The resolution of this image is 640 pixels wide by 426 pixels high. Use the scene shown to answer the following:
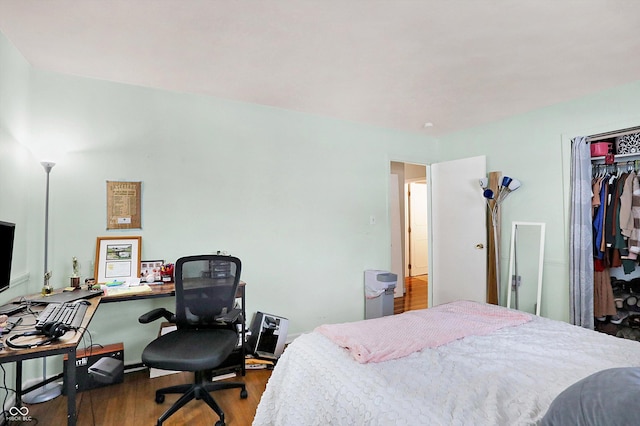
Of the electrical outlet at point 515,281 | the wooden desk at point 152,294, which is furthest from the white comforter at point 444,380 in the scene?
the electrical outlet at point 515,281

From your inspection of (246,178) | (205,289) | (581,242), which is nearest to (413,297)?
(581,242)

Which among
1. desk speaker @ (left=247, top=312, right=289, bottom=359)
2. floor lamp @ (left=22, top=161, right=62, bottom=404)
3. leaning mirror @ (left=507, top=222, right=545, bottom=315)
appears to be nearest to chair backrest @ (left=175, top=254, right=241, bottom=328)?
desk speaker @ (left=247, top=312, right=289, bottom=359)

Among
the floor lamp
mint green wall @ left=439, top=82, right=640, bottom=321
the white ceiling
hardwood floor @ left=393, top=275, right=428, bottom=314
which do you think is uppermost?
the white ceiling

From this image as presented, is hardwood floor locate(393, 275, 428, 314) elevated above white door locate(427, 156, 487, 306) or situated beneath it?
situated beneath

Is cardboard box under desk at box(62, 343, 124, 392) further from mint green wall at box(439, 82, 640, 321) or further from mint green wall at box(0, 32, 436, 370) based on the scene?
mint green wall at box(439, 82, 640, 321)

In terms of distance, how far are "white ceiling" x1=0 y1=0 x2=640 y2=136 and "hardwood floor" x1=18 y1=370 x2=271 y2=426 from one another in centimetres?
244

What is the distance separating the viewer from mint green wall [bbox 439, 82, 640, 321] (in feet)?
9.47

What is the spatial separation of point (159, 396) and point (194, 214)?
1470 millimetres

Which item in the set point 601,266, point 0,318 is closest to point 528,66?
point 601,266

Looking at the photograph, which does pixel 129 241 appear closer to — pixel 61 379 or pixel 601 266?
pixel 61 379

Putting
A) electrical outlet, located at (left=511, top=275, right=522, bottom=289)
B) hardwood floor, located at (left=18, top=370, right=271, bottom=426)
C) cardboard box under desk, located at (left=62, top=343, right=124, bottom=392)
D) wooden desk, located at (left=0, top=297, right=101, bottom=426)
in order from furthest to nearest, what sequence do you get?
electrical outlet, located at (left=511, top=275, right=522, bottom=289) < cardboard box under desk, located at (left=62, top=343, right=124, bottom=392) < hardwood floor, located at (left=18, top=370, right=271, bottom=426) < wooden desk, located at (left=0, top=297, right=101, bottom=426)

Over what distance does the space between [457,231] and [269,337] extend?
2598mm

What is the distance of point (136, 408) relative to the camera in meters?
2.21

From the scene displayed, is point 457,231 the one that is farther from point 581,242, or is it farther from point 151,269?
point 151,269
